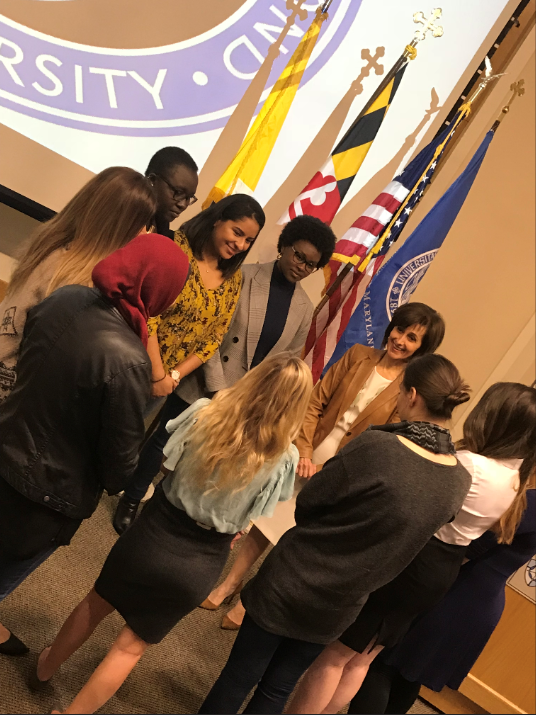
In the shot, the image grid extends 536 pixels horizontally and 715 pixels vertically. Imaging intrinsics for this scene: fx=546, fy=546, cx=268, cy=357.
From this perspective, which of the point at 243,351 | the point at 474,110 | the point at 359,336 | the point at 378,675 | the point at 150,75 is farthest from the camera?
the point at 474,110

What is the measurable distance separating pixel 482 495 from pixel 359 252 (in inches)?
67.3

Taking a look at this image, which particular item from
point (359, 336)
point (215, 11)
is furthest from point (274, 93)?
point (359, 336)

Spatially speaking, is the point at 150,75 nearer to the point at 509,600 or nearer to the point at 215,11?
the point at 215,11

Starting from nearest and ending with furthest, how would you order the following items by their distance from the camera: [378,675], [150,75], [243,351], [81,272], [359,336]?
[81,272], [378,675], [243,351], [150,75], [359,336]

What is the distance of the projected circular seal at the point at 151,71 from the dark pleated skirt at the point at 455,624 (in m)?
2.57

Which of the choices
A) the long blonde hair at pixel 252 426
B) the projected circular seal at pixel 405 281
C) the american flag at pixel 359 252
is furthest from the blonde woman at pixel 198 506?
the projected circular seal at pixel 405 281

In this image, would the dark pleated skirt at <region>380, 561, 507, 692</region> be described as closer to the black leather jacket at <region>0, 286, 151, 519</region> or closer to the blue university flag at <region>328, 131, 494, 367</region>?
the black leather jacket at <region>0, 286, 151, 519</region>

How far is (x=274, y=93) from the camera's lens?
117 inches

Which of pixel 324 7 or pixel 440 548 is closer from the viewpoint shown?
pixel 440 548

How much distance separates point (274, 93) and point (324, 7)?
560mm

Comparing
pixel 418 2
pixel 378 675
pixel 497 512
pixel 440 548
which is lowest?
pixel 378 675

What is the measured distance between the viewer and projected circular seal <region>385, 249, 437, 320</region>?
10.2ft

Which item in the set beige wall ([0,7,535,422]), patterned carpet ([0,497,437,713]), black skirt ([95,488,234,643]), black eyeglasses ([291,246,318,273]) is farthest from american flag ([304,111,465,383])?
black skirt ([95,488,234,643])

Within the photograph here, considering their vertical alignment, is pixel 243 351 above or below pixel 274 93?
below
